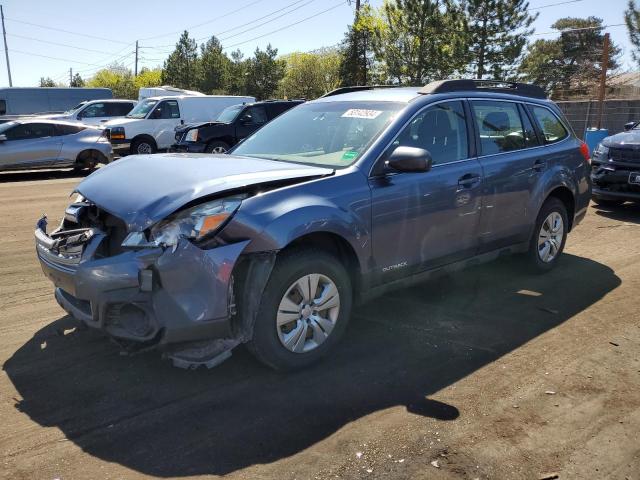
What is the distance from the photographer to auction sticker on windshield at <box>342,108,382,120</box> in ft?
15.0

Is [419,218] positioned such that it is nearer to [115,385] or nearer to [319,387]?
[319,387]

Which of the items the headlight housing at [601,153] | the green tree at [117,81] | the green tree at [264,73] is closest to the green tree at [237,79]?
the green tree at [264,73]

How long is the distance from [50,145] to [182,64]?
45.6m

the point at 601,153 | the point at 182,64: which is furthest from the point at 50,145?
the point at 182,64

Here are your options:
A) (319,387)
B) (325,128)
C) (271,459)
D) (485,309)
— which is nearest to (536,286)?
(485,309)

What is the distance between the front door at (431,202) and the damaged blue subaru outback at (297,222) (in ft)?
0.04

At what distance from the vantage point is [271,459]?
291 centimetres

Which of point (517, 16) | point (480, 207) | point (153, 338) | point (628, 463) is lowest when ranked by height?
point (628, 463)

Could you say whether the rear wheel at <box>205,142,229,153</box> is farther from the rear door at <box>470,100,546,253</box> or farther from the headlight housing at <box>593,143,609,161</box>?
the rear door at <box>470,100,546,253</box>

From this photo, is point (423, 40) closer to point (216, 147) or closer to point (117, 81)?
point (216, 147)

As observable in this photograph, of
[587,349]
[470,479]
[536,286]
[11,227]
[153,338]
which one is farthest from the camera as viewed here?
[11,227]

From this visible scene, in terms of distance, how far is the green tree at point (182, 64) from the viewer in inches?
2247

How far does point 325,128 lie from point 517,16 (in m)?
33.8

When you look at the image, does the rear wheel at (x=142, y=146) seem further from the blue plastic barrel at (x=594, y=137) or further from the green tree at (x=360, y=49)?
the green tree at (x=360, y=49)
